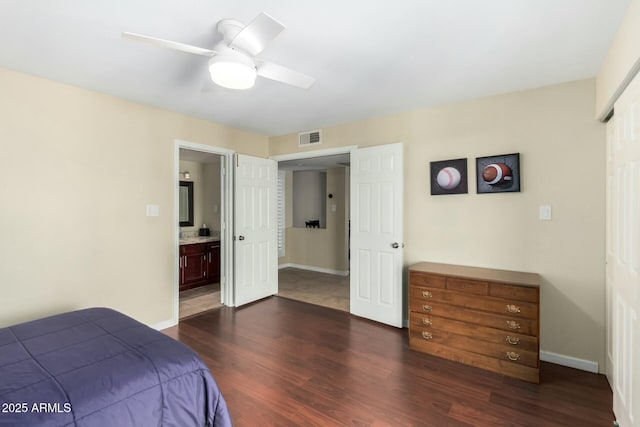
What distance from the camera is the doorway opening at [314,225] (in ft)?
18.0

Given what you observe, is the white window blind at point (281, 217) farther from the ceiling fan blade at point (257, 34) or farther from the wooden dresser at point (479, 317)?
the ceiling fan blade at point (257, 34)

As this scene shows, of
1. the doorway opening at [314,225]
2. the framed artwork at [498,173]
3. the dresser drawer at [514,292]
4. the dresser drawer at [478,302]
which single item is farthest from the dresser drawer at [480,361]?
the doorway opening at [314,225]

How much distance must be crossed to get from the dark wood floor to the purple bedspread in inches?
23.5

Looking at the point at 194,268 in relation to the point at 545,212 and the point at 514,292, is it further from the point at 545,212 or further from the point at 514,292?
the point at 545,212

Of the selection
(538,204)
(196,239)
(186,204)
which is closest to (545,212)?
(538,204)

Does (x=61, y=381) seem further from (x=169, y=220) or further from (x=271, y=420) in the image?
(x=169, y=220)

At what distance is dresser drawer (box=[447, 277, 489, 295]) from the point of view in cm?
248

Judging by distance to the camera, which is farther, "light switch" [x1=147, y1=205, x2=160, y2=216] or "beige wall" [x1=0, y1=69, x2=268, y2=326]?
"light switch" [x1=147, y1=205, x2=160, y2=216]

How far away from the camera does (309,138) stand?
4.14 metres

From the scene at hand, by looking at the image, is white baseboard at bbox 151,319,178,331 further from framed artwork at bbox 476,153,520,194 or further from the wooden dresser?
framed artwork at bbox 476,153,520,194

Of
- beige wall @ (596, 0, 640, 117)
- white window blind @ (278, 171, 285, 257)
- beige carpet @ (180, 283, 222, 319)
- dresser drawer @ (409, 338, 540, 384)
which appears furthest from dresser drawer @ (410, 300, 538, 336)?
white window blind @ (278, 171, 285, 257)

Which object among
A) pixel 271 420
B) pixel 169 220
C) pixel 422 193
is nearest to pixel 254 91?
pixel 169 220

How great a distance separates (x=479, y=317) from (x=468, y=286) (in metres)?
0.26

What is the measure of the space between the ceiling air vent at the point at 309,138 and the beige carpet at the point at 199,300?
255cm
